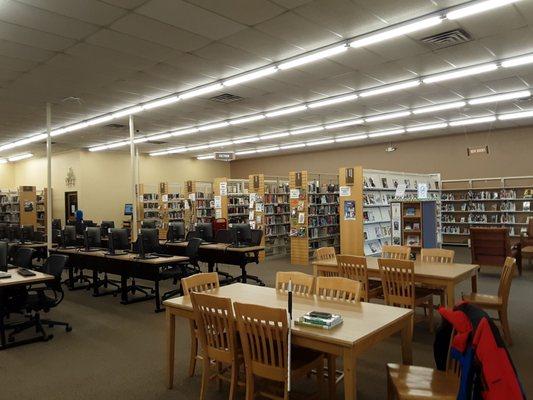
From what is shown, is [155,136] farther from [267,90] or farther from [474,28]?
[474,28]

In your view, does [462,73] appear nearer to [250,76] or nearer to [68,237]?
[250,76]

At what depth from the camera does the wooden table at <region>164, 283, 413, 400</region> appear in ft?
8.35

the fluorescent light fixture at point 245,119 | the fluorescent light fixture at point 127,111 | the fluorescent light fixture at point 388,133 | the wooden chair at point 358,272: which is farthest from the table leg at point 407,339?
the fluorescent light fixture at point 388,133

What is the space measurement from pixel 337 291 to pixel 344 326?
31.6 inches

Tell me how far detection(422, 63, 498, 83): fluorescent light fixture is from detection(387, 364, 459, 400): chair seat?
622cm

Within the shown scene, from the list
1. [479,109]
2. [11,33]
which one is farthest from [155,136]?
[479,109]

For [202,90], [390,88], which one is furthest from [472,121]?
[202,90]

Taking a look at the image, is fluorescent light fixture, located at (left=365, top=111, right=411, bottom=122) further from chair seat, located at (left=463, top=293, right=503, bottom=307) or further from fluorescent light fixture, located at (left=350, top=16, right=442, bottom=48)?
chair seat, located at (left=463, top=293, right=503, bottom=307)

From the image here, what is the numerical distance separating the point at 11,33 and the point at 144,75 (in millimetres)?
2271

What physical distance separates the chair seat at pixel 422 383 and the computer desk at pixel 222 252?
5296mm

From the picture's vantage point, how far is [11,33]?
5.71 meters

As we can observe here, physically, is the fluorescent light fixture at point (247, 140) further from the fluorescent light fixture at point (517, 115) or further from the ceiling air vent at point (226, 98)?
the fluorescent light fixture at point (517, 115)

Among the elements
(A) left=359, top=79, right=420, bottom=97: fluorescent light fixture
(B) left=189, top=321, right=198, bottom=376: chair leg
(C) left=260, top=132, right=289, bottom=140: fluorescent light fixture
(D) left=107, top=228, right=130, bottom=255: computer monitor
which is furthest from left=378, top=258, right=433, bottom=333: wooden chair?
(C) left=260, top=132, right=289, bottom=140: fluorescent light fixture

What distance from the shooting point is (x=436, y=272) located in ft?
15.8
